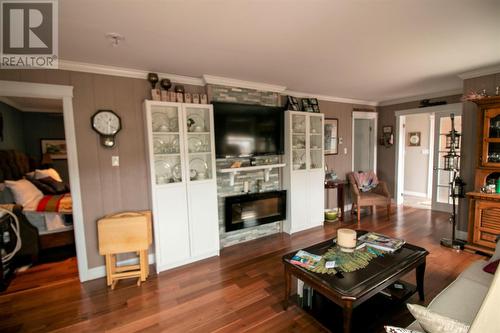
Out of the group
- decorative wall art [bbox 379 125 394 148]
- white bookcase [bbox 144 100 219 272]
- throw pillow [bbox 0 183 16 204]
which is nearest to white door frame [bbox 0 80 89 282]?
white bookcase [bbox 144 100 219 272]

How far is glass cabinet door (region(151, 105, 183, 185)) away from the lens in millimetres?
2863

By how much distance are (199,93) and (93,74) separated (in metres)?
1.21

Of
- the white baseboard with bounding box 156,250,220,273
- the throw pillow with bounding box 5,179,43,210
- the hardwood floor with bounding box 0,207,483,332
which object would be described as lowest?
the hardwood floor with bounding box 0,207,483,332

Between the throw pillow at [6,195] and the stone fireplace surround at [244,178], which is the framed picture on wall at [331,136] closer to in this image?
the stone fireplace surround at [244,178]

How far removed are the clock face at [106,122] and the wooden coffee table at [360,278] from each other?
2.37 m

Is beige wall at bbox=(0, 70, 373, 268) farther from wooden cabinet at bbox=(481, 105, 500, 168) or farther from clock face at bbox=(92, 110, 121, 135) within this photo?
wooden cabinet at bbox=(481, 105, 500, 168)

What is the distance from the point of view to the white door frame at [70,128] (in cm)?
228

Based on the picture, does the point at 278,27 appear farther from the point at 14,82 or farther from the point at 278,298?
the point at 14,82

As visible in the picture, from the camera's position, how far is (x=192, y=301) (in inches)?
88.6

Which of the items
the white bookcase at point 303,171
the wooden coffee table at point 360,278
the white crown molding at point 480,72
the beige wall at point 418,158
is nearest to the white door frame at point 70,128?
the wooden coffee table at point 360,278

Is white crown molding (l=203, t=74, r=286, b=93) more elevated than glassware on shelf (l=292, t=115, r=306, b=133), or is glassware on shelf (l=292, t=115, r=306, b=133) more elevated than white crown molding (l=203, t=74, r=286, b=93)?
white crown molding (l=203, t=74, r=286, b=93)

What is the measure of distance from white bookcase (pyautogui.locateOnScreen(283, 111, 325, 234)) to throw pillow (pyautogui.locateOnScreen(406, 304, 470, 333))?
2.74 meters

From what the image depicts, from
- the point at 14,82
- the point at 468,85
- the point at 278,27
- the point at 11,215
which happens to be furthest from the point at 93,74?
the point at 468,85

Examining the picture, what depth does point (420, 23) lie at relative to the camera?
1853 mm
